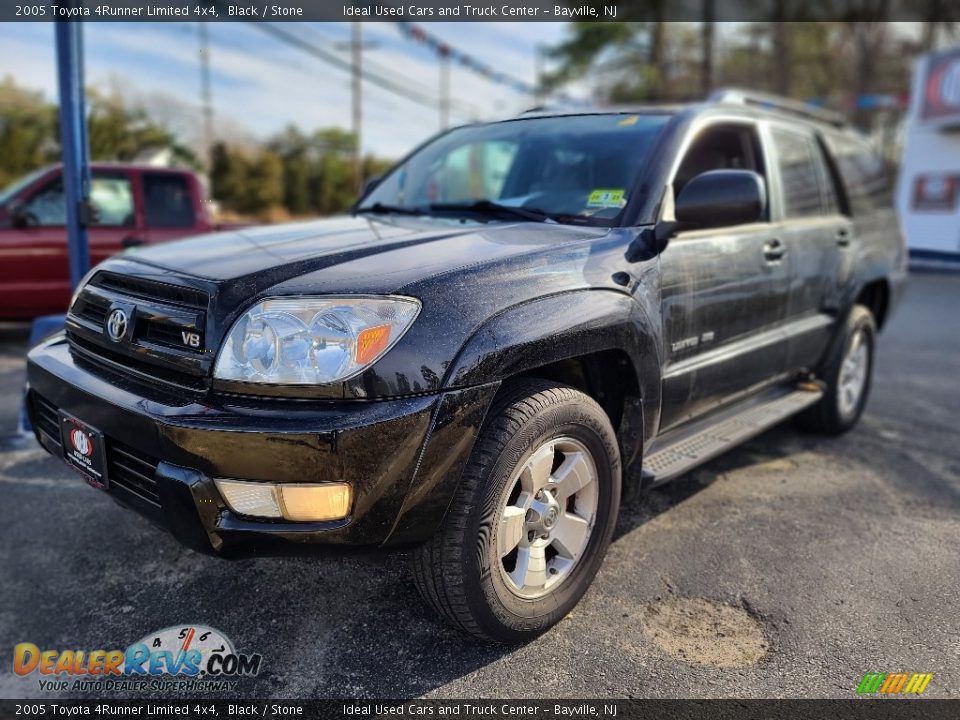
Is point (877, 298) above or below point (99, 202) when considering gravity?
below

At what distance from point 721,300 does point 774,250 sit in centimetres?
59

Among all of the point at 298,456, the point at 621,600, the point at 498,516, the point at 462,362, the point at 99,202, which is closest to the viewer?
the point at 298,456

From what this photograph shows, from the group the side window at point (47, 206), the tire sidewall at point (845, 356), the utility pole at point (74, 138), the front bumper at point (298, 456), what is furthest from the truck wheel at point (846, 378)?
the side window at point (47, 206)

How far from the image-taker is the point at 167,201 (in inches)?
285

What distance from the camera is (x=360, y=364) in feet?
6.09

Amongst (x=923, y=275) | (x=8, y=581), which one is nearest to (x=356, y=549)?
(x=8, y=581)

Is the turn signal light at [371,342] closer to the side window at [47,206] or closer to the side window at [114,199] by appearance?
the side window at [47,206]

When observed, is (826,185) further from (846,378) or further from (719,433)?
(719,433)

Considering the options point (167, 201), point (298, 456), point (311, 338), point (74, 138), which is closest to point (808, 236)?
point (311, 338)

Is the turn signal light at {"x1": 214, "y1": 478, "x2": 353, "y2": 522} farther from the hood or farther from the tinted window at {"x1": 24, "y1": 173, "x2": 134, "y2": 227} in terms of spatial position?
the tinted window at {"x1": 24, "y1": 173, "x2": 134, "y2": 227}

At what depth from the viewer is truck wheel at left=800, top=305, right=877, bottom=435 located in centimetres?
416

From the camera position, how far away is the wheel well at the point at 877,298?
4645mm

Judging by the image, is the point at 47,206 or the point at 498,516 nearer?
the point at 498,516

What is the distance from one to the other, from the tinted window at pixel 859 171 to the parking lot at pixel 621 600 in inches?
72.0
